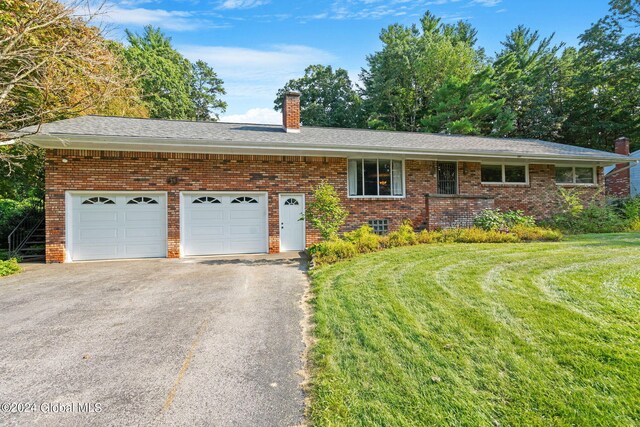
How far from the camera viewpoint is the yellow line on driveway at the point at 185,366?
243 centimetres

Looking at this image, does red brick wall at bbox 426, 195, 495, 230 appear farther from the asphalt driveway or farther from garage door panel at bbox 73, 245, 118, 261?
garage door panel at bbox 73, 245, 118, 261

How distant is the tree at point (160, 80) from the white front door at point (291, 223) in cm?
1624

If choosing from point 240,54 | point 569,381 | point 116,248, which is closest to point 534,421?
point 569,381

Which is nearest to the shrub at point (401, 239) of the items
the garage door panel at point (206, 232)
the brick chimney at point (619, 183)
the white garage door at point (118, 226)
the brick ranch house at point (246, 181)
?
the brick ranch house at point (246, 181)

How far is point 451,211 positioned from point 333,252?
218 inches

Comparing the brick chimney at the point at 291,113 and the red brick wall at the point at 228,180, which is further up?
the brick chimney at the point at 291,113

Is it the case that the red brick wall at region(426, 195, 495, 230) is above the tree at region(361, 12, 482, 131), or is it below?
below

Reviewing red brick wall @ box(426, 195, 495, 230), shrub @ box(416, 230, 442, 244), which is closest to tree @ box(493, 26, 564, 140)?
red brick wall @ box(426, 195, 495, 230)

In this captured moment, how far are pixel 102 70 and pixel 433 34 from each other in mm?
28677

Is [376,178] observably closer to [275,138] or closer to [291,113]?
[275,138]

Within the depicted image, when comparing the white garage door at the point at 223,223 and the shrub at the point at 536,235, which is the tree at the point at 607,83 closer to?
the shrub at the point at 536,235

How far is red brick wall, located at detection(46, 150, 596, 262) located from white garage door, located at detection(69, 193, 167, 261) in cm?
27

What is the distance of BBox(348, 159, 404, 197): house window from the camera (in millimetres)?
10758

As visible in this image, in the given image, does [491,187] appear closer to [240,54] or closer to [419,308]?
[419,308]
